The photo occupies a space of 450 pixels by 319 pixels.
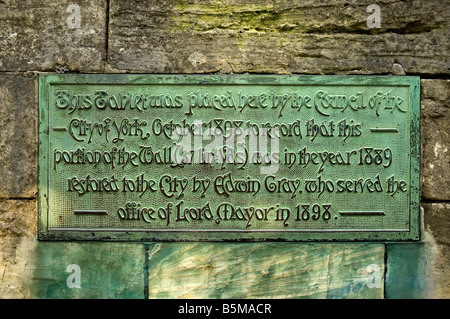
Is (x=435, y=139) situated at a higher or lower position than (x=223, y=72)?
lower

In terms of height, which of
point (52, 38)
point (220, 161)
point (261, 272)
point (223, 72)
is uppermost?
point (52, 38)

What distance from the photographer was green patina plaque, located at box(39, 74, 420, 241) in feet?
12.0

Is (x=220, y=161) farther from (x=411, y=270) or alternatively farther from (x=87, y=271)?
(x=411, y=270)

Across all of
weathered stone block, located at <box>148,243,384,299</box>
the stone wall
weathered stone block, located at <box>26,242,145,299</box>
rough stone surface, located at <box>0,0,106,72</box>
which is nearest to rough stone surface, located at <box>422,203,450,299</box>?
the stone wall

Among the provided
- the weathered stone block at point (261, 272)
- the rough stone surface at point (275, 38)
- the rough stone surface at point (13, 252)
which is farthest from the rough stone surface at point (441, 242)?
the rough stone surface at point (13, 252)

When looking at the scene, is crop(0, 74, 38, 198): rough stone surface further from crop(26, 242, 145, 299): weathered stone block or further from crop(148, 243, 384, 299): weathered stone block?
crop(148, 243, 384, 299): weathered stone block

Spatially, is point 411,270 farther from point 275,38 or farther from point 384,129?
point 275,38

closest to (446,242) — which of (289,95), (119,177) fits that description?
(289,95)

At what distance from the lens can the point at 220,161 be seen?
144 inches

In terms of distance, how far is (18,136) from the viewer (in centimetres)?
367

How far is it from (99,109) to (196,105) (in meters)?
0.73

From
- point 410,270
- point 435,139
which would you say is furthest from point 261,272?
point 435,139

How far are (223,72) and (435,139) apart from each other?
170 cm

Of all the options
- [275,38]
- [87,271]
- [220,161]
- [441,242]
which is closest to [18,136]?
[87,271]
